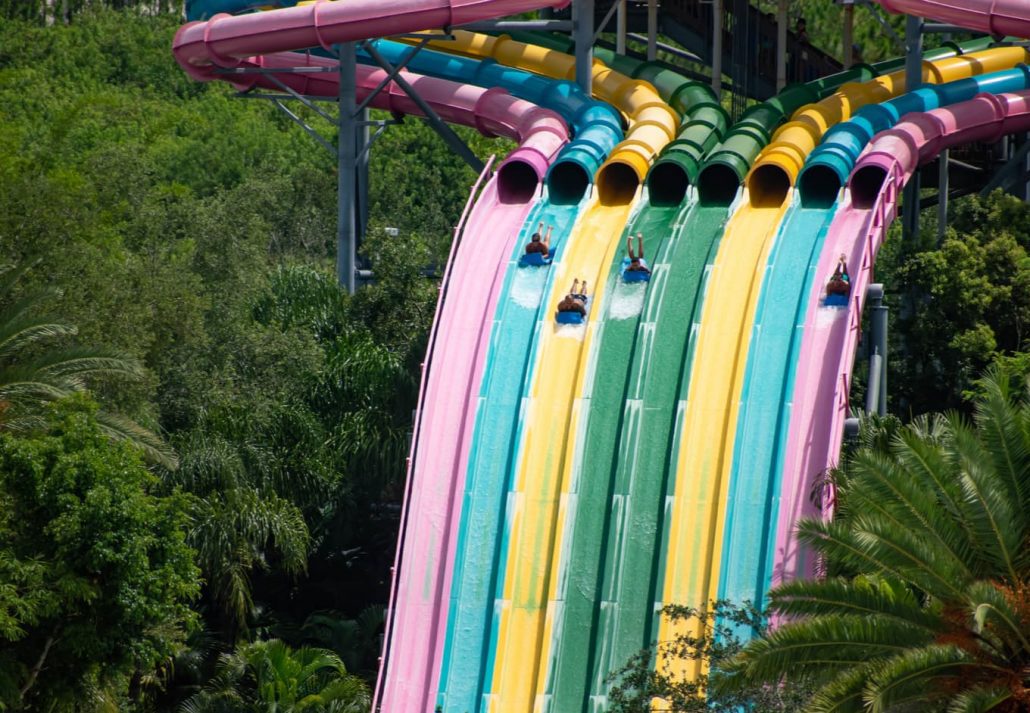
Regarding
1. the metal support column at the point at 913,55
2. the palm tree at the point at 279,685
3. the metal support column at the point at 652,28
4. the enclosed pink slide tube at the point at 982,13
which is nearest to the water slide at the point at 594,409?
the palm tree at the point at 279,685

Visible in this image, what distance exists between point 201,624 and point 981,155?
2207 centimetres

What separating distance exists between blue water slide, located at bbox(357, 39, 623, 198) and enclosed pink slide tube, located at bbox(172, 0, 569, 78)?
7.08 feet

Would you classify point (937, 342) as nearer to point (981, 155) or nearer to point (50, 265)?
point (981, 155)

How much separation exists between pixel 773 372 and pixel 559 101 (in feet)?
31.6

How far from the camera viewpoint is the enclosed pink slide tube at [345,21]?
3067cm

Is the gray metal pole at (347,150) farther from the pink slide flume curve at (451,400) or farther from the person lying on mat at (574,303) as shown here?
the person lying on mat at (574,303)

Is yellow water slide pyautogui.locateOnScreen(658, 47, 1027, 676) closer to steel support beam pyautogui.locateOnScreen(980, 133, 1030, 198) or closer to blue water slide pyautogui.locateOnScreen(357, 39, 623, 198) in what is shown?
blue water slide pyautogui.locateOnScreen(357, 39, 623, 198)

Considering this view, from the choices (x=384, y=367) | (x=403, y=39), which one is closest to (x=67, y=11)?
(x=403, y=39)

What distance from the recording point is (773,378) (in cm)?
2541

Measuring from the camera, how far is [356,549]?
30641mm

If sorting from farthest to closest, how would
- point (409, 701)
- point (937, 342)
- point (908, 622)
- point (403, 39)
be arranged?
point (403, 39), point (937, 342), point (409, 701), point (908, 622)

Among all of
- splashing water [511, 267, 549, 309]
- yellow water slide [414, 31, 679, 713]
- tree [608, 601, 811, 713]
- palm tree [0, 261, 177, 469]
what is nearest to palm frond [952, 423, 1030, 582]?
tree [608, 601, 811, 713]

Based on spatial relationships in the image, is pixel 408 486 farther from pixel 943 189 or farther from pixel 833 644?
pixel 943 189

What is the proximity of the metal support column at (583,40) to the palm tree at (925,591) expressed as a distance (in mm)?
16293
